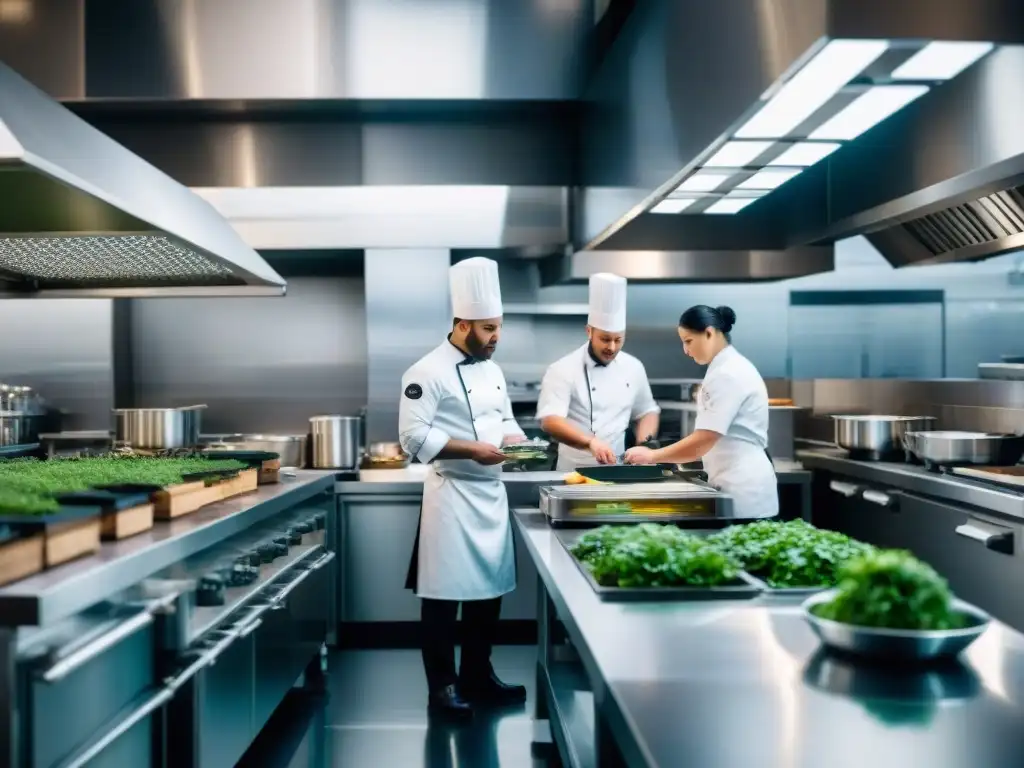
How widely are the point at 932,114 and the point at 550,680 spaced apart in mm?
2283

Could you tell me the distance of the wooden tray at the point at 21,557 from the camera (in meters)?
1.83

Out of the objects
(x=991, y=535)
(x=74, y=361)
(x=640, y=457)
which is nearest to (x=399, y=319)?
(x=74, y=361)

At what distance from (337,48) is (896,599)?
4350mm

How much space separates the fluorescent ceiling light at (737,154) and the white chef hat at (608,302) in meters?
1.54

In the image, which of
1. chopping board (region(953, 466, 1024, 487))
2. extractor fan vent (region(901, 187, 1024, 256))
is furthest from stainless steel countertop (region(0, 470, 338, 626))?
extractor fan vent (region(901, 187, 1024, 256))

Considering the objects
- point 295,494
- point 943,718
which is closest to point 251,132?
point 295,494

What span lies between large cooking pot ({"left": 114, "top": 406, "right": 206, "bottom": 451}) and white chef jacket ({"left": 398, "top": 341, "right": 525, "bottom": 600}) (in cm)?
160

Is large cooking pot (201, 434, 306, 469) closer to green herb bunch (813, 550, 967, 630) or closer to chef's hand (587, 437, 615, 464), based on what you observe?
chef's hand (587, 437, 615, 464)

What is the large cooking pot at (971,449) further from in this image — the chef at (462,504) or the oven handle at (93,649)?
the oven handle at (93,649)

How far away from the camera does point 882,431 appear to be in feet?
14.9

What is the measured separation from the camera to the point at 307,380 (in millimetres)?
5957

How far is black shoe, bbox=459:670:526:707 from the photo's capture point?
3865mm

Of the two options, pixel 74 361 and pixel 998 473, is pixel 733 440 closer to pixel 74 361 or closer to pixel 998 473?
pixel 998 473

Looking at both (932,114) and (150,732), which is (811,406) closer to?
(932,114)
